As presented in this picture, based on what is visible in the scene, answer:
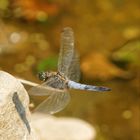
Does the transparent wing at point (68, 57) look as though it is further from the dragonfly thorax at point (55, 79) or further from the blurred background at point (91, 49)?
the blurred background at point (91, 49)

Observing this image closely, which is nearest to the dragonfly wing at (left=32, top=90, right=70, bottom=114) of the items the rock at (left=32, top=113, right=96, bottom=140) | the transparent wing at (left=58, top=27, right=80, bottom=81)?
the transparent wing at (left=58, top=27, right=80, bottom=81)

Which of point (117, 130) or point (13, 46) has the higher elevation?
point (13, 46)

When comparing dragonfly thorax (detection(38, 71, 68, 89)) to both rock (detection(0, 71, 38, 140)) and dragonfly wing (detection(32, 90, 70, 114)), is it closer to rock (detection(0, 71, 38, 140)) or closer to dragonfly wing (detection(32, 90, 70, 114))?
dragonfly wing (detection(32, 90, 70, 114))

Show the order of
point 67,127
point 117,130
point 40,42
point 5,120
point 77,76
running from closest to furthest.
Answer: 1. point 5,120
2. point 77,76
3. point 67,127
4. point 117,130
5. point 40,42

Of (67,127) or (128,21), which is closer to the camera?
(67,127)

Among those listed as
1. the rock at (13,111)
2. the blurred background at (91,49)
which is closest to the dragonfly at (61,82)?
the rock at (13,111)

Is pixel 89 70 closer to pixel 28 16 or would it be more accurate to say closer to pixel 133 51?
pixel 133 51

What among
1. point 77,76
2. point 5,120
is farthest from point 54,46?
point 5,120

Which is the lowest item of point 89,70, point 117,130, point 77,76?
point 117,130

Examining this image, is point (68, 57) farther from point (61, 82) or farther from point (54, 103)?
point (54, 103)
